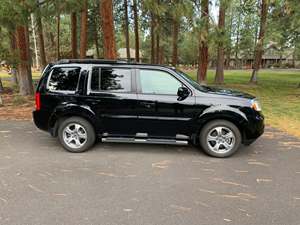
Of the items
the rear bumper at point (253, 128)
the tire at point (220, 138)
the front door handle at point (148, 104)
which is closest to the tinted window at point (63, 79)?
the front door handle at point (148, 104)

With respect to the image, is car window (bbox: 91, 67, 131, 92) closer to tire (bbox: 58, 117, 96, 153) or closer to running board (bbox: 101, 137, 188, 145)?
tire (bbox: 58, 117, 96, 153)

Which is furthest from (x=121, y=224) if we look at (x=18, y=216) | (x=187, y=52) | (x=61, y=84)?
(x=187, y=52)

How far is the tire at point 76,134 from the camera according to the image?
5539 millimetres

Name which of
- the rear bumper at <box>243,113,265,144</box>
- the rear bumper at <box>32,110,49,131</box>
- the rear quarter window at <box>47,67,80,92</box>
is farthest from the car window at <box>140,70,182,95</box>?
the rear bumper at <box>32,110,49,131</box>

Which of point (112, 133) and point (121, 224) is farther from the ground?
point (112, 133)

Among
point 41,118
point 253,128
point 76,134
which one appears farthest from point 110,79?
point 253,128

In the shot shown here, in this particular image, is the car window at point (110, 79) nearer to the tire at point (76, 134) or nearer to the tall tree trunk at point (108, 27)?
the tire at point (76, 134)

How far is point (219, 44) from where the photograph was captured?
28.3 ft

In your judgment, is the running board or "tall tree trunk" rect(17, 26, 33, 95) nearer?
the running board

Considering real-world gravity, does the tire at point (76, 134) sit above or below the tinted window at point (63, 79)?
below

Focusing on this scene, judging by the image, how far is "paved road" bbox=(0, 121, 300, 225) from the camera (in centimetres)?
330

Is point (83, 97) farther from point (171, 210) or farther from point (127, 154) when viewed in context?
point (171, 210)

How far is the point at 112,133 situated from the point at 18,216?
259cm

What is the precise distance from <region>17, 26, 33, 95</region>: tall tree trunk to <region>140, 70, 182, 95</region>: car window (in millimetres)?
8758
